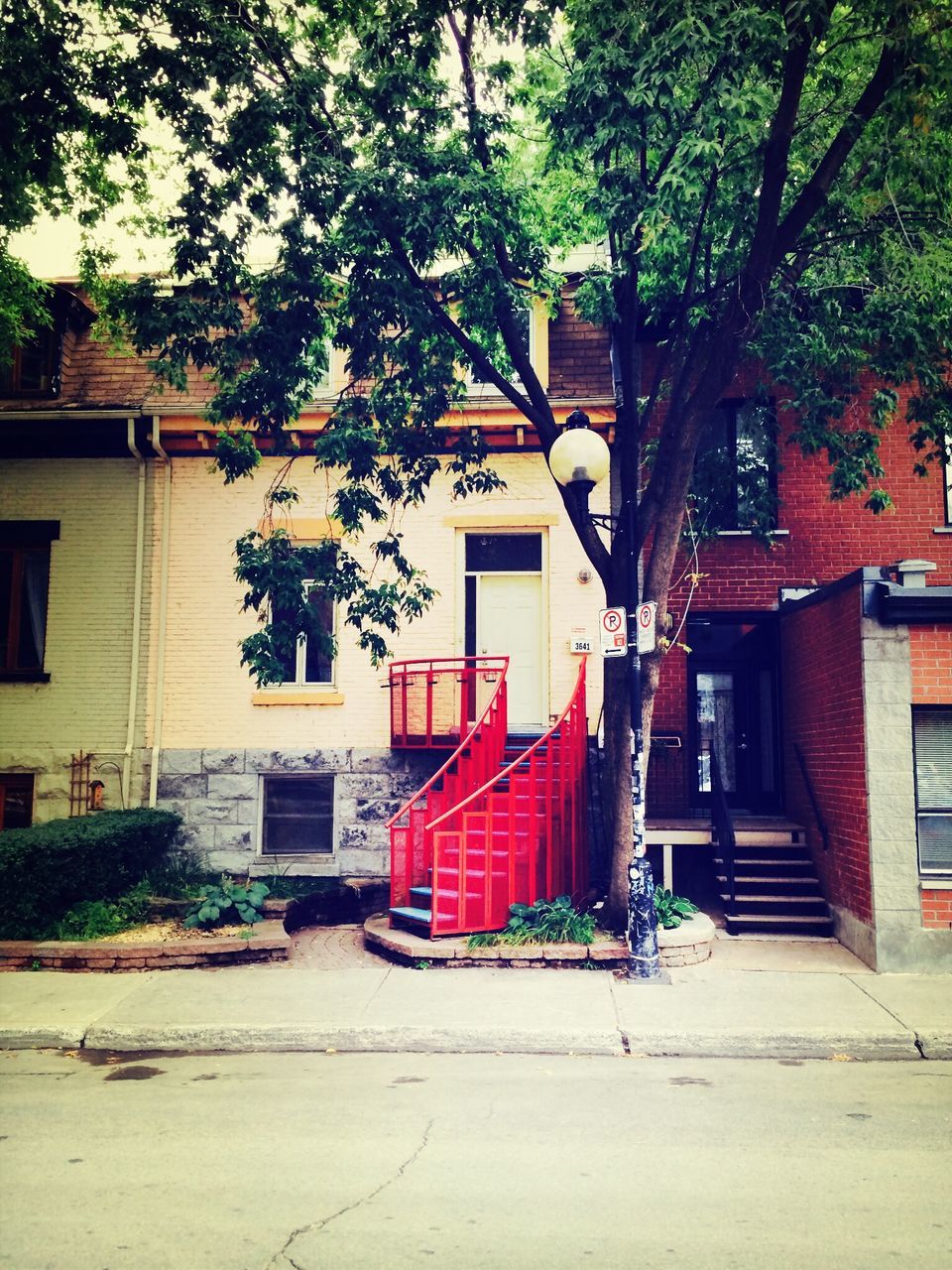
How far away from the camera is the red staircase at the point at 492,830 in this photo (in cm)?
925

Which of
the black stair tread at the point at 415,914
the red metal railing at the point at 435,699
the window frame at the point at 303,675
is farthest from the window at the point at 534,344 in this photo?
the black stair tread at the point at 415,914

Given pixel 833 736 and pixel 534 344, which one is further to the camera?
pixel 534 344

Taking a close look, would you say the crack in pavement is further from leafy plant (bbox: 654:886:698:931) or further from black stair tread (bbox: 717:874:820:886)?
black stair tread (bbox: 717:874:820:886)

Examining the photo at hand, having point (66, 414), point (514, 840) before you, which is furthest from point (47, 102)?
point (514, 840)

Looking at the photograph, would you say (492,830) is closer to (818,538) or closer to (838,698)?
(838,698)

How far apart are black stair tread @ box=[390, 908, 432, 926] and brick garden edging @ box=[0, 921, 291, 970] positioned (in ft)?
4.42

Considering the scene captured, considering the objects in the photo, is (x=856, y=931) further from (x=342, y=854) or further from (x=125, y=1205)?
(x=125, y=1205)

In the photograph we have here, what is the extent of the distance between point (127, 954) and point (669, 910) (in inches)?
205

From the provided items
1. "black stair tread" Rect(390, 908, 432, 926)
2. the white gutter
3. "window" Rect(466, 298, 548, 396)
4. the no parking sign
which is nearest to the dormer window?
the white gutter

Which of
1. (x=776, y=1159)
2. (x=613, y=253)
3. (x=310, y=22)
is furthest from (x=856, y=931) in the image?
(x=310, y=22)

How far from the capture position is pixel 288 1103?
5.73 m

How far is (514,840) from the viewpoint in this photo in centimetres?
941

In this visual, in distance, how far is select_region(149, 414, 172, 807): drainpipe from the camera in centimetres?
1248

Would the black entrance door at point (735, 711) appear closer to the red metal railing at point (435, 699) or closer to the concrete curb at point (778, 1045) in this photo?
the red metal railing at point (435, 699)
